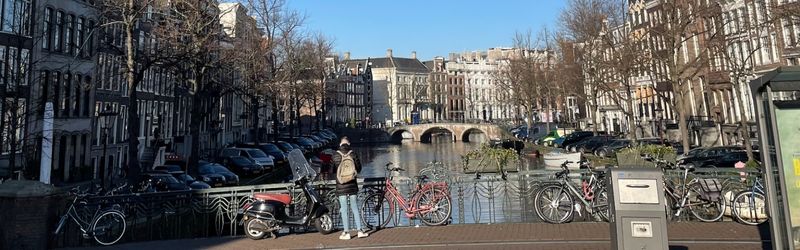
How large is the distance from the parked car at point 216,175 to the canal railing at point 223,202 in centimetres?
1634

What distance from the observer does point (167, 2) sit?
25703 mm

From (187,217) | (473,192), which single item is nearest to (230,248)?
(187,217)

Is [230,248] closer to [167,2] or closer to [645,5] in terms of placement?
[167,2]

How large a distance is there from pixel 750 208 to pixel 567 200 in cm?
373

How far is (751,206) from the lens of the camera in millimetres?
10977

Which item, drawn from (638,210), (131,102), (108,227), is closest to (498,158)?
(131,102)

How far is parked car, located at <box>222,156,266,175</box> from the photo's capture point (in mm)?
35344

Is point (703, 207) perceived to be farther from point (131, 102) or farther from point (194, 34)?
point (194, 34)

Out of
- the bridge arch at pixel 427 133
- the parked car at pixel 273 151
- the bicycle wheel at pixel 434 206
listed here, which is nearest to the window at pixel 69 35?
the parked car at pixel 273 151

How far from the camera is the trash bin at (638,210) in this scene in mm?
7090

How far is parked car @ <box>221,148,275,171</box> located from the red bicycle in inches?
1029

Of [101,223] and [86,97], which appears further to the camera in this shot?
[86,97]

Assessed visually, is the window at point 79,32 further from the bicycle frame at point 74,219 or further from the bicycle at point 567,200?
the bicycle at point 567,200

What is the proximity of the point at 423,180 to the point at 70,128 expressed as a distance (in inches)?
1073
